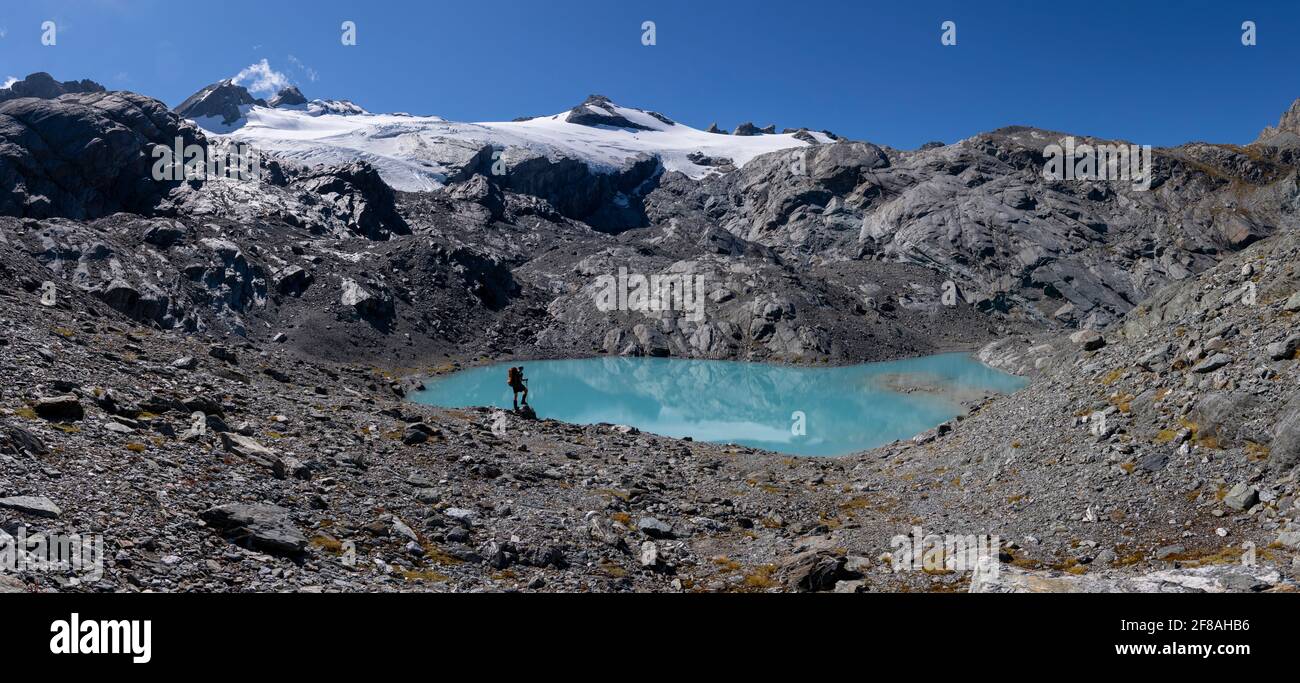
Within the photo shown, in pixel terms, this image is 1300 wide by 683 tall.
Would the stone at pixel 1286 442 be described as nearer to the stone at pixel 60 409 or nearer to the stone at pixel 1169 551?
the stone at pixel 1169 551

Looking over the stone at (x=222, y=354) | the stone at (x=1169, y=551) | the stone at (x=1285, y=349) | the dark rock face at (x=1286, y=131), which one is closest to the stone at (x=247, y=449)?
the stone at (x=222, y=354)

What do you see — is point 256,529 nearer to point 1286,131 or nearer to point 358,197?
point 358,197

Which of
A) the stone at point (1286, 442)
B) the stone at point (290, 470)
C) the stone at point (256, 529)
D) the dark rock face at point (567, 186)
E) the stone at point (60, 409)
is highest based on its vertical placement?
the dark rock face at point (567, 186)

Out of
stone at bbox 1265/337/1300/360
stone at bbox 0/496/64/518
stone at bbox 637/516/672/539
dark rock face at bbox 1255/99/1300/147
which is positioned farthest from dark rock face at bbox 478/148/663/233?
stone at bbox 0/496/64/518

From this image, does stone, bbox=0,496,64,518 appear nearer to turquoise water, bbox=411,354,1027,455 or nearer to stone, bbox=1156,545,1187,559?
stone, bbox=1156,545,1187,559
